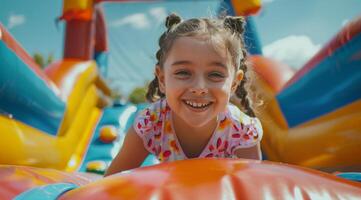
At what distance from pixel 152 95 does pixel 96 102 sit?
1991mm

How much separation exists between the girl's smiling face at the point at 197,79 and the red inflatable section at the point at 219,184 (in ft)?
1.11

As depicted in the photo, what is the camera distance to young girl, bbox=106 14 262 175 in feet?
3.32

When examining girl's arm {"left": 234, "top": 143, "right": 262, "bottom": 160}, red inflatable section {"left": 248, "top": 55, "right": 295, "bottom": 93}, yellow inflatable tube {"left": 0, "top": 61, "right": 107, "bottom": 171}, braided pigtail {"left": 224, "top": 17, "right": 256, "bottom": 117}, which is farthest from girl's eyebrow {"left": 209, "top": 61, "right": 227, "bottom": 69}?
red inflatable section {"left": 248, "top": 55, "right": 295, "bottom": 93}

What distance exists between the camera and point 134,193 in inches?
23.0

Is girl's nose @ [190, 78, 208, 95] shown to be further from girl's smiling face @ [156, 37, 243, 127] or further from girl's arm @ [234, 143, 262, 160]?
girl's arm @ [234, 143, 262, 160]

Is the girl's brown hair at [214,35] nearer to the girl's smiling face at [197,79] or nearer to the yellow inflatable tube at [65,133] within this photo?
the girl's smiling face at [197,79]

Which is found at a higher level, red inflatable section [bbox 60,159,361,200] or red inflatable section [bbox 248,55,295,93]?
red inflatable section [bbox 248,55,295,93]

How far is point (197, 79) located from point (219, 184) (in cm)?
44

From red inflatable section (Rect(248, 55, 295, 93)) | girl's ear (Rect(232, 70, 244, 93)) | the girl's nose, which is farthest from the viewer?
red inflatable section (Rect(248, 55, 295, 93))

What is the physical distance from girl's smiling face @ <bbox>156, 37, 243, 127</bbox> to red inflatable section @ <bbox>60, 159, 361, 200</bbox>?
338 mm

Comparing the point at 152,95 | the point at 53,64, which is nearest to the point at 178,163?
the point at 152,95

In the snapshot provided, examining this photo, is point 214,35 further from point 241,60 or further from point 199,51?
point 241,60

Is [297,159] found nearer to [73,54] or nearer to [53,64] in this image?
[53,64]

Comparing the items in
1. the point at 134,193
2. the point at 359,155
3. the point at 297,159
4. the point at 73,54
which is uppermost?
the point at 73,54
